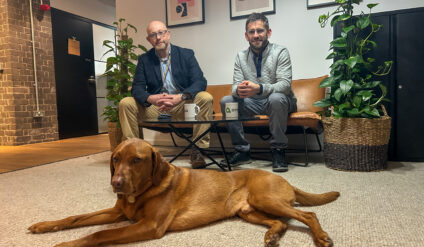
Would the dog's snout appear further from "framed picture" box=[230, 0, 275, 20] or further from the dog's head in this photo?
"framed picture" box=[230, 0, 275, 20]

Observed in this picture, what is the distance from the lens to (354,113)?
226 centimetres

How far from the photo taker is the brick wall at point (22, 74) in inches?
179

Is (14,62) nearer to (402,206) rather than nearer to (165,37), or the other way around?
(165,37)

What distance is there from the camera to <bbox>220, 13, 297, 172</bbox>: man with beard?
243cm

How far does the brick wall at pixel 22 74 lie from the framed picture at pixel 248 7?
138 inches

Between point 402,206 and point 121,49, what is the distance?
11.1 feet

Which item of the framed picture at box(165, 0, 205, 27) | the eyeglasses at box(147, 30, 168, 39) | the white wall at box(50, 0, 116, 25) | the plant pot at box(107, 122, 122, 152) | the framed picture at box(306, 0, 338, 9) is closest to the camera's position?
the eyeglasses at box(147, 30, 168, 39)

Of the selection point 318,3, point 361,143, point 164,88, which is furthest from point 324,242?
point 318,3

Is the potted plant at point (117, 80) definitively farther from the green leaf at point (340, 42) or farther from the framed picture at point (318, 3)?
the green leaf at point (340, 42)

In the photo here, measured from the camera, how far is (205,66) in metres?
3.82

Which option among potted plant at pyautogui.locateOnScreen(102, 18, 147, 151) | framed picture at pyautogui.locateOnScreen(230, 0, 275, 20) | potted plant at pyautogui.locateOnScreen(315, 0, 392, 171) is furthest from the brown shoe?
framed picture at pyautogui.locateOnScreen(230, 0, 275, 20)

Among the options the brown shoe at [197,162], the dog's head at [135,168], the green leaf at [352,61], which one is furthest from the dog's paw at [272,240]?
the green leaf at [352,61]

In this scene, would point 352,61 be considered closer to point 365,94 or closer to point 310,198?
point 365,94

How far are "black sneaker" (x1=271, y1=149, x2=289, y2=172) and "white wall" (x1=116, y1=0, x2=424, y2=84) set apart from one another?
1303 mm
